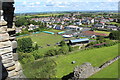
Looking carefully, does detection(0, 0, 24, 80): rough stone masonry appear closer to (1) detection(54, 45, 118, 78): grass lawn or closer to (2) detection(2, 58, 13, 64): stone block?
(2) detection(2, 58, 13, 64): stone block

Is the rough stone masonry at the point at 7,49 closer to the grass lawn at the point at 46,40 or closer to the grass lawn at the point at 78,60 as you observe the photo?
the grass lawn at the point at 78,60

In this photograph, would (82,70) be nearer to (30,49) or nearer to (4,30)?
(4,30)

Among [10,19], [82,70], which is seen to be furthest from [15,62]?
[82,70]

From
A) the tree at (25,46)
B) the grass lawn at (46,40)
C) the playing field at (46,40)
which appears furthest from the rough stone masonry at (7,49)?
the grass lawn at (46,40)

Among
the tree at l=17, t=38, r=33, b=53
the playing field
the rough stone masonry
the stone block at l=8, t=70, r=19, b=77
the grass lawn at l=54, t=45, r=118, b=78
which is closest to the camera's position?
the rough stone masonry

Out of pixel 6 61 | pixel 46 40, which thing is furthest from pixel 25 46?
pixel 6 61

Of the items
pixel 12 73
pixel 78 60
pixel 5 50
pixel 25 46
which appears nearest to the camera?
pixel 5 50

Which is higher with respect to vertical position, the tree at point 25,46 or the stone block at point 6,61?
the stone block at point 6,61

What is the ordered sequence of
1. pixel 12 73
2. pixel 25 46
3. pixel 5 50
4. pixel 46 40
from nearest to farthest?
pixel 5 50
pixel 12 73
pixel 25 46
pixel 46 40

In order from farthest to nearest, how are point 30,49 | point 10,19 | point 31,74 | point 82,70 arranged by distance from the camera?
point 30,49 < point 31,74 < point 82,70 < point 10,19

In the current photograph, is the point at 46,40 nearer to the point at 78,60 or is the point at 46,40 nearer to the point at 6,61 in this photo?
the point at 78,60

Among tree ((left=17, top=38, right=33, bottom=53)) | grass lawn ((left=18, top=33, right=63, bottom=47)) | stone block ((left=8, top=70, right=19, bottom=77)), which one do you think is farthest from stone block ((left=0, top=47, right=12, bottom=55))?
grass lawn ((left=18, top=33, right=63, bottom=47))
